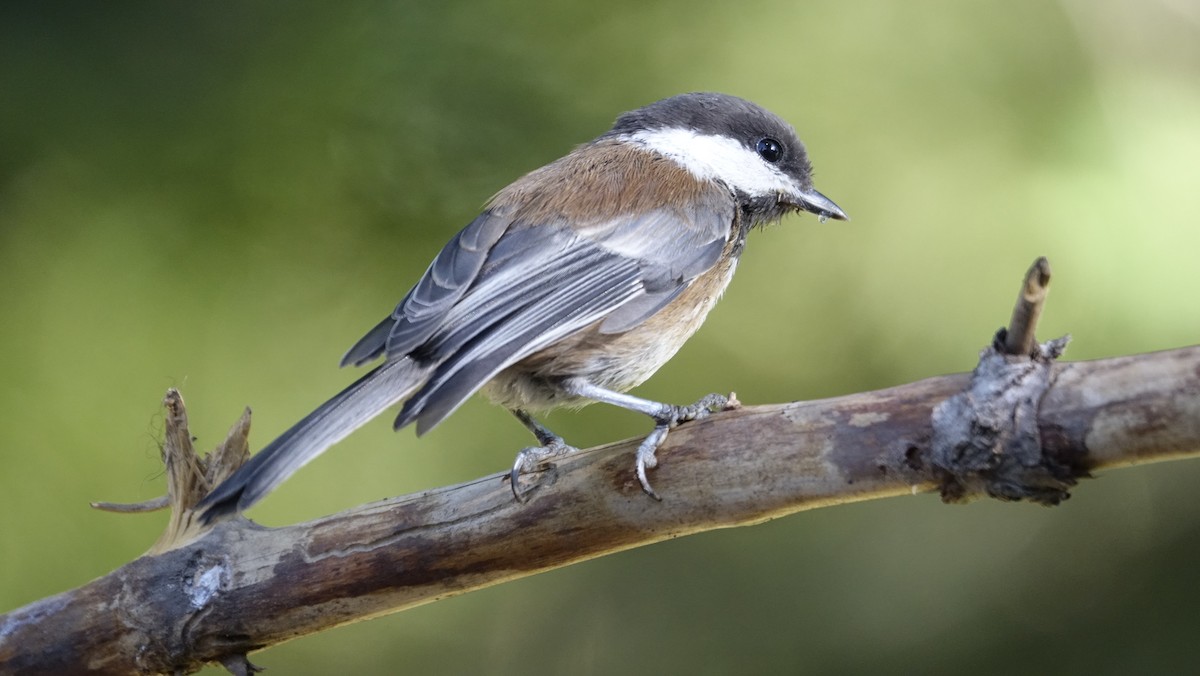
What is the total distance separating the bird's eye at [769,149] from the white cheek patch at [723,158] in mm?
18

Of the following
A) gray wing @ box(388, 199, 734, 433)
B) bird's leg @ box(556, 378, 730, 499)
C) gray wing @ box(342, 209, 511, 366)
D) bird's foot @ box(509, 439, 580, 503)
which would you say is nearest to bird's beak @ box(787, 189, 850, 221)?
gray wing @ box(388, 199, 734, 433)

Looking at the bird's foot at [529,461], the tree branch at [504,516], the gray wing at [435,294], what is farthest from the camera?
the gray wing at [435,294]

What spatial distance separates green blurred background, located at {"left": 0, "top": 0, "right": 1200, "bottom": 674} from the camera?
116 inches

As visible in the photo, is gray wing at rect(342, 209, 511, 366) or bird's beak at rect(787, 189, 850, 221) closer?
gray wing at rect(342, 209, 511, 366)

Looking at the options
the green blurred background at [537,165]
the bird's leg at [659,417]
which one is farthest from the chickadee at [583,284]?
the green blurred background at [537,165]

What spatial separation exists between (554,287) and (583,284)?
7 centimetres

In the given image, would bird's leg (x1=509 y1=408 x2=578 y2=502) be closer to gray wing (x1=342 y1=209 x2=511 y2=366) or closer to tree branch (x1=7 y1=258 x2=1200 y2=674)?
tree branch (x1=7 y1=258 x2=1200 y2=674)

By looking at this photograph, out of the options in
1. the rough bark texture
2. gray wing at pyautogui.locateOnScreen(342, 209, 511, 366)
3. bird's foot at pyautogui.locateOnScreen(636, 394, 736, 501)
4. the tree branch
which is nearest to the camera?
the tree branch

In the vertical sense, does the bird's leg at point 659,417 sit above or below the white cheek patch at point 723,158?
below

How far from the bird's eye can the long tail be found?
4.02 feet

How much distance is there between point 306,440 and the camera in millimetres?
1803

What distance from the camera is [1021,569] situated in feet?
9.88

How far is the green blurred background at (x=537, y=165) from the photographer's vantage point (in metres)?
2.95

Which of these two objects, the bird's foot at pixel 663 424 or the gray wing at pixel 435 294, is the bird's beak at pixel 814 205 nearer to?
the gray wing at pixel 435 294
